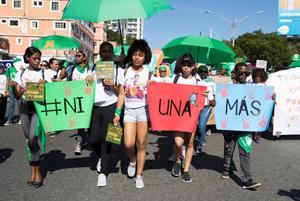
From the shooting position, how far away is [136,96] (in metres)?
5.06

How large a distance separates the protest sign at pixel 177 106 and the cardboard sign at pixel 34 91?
5.08 feet

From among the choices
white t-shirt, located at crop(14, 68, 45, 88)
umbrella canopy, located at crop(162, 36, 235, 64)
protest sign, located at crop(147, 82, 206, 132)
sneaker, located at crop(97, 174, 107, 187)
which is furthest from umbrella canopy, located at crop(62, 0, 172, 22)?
umbrella canopy, located at crop(162, 36, 235, 64)

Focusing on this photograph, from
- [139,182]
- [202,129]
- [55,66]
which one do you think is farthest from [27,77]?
[55,66]

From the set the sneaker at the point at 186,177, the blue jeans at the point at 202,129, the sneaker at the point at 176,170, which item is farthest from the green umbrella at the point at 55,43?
the sneaker at the point at 186,177

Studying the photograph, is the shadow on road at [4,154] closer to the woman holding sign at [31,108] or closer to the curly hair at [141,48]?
A: the woman holding sign at [31,108]

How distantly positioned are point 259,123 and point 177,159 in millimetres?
1313

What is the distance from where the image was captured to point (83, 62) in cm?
670

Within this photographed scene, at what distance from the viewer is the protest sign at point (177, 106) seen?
532 centimetres

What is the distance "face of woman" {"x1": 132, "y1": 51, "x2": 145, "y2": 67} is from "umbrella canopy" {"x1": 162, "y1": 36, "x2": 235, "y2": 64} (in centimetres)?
346

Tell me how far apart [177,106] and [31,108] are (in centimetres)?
200

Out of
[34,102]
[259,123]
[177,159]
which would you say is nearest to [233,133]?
[259,123]

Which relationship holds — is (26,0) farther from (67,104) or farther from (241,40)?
(67,104)

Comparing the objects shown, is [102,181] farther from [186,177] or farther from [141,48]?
[141,48]

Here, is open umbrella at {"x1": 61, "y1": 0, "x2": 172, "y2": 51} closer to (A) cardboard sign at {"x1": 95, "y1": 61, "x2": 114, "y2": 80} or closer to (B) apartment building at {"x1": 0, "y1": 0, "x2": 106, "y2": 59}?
(A) cardboard sign at {"x1": 95, "y1": 61, "x2": 114, "y2": 80}
